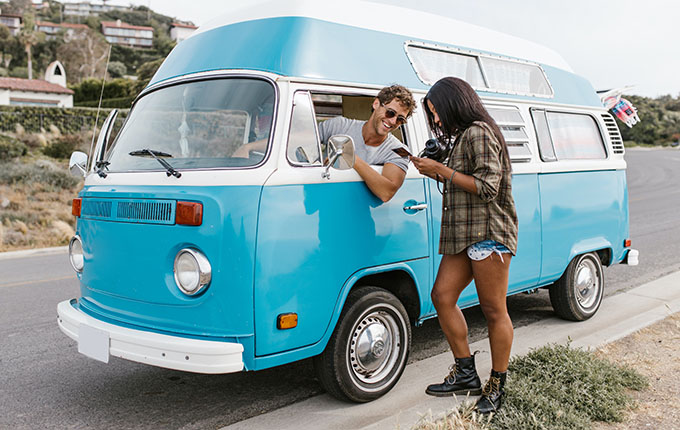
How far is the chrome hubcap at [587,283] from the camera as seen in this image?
6.03m

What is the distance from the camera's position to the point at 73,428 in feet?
12.5

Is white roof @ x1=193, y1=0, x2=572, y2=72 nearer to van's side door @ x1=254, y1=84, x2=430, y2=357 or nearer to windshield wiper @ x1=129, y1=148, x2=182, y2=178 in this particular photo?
van's side door @ x1=254, y1=84, x2=430, y2=357

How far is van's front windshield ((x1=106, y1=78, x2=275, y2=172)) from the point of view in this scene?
12.3 feet

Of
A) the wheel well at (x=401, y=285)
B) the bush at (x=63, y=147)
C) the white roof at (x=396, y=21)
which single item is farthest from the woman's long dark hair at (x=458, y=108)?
the bush at (x=63, y=147)

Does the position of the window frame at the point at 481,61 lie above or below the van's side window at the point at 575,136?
above

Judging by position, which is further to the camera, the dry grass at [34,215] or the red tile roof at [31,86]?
the red tile roof at [31,86]

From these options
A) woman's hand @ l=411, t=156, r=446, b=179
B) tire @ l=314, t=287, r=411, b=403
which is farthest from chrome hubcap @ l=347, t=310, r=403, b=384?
woman's hand @ l=411, t=156, r=446, b=179

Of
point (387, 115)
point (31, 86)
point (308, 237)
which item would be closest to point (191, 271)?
point (308, 237)

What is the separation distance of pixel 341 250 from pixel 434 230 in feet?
3.14

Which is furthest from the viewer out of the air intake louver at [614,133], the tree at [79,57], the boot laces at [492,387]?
the tree at [79,57]

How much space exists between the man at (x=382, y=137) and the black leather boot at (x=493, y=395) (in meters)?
1.32

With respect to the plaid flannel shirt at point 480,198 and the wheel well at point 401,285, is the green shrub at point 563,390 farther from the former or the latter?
the plaid flannel shirt at point 480,198

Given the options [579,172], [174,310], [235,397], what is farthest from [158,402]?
[579,172]

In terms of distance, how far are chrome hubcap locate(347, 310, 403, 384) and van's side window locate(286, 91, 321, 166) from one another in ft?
3.64
